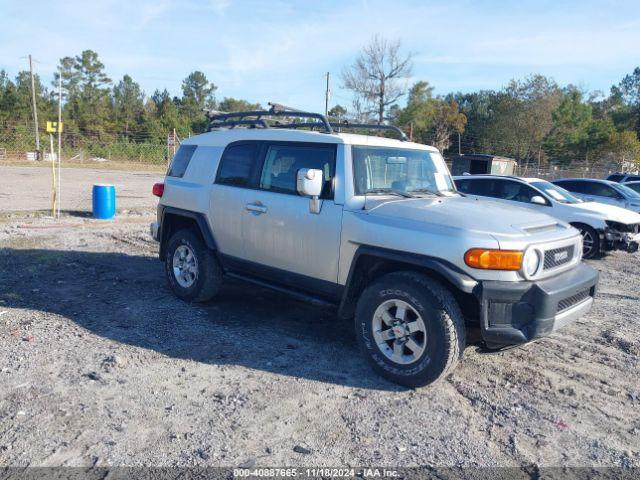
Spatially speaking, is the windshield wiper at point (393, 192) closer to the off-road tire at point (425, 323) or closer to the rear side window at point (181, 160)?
the off-road tire at point (425, 323)

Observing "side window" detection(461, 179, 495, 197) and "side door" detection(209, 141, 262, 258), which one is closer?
"side door" detection(209, 141, 262, 258)

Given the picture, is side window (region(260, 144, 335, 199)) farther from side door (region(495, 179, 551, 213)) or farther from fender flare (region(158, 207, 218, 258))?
side door (region(495, 179, 551, 213))

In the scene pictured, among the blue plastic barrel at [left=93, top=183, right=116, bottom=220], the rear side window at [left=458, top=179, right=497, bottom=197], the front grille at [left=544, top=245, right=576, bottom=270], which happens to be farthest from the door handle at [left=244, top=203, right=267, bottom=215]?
the blue plastic barrel at [left=93, top=183, right=116, bottom=220]

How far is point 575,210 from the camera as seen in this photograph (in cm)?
1030

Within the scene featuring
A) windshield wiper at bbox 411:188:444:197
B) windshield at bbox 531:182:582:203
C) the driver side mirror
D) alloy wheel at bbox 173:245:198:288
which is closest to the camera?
the driver side mirror

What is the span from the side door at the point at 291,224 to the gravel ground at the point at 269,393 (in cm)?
71

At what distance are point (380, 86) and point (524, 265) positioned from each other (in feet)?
139

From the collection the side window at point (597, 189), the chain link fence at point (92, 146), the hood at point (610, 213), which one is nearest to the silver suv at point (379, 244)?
the hood at point (610, 213)

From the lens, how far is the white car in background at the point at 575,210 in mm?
9961

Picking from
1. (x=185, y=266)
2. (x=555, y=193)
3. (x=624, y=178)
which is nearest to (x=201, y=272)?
(x=185, y=266)

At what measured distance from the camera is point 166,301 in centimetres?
608

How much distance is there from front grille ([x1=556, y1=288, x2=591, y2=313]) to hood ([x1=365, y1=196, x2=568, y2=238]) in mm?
560

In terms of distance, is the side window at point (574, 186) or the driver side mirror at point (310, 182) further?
the side window at point (574, 186)

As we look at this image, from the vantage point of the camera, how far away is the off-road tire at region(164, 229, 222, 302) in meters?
5.78
